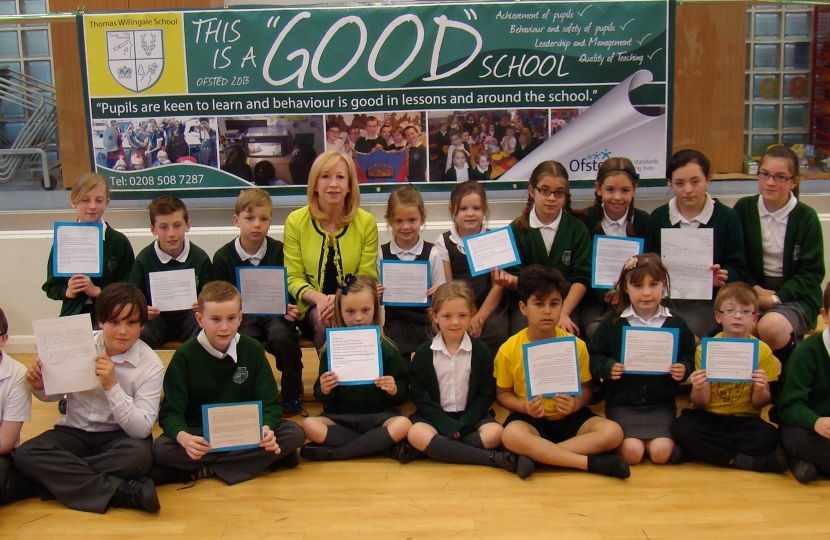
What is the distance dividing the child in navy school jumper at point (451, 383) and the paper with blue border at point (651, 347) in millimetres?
628

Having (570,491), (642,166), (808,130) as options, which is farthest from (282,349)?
(808,130)

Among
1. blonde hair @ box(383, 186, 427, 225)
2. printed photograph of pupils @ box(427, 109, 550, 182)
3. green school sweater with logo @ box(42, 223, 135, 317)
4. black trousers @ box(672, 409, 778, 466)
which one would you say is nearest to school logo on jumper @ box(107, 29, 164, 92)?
green school sweater with logo @ box(42, 223, 135, 317)

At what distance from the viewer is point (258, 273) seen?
168 inches

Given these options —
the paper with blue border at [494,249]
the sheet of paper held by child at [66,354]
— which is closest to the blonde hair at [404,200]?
the paper with blue border at [494,249]

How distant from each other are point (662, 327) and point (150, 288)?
2595mm

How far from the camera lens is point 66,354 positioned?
3338mm

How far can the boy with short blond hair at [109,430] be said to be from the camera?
10.8 ft

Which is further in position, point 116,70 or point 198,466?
point 116,70

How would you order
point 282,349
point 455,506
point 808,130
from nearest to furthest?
point 455,506, point 282,349, point 808,130

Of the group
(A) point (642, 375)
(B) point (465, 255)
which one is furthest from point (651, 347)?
(B) point (465, 255)

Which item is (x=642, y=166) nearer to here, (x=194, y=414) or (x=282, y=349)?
(x=282, y=349)

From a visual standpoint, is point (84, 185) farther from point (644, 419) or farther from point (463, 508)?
point (644, 419)

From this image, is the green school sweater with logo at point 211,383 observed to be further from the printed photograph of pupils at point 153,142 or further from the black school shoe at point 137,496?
the printed photograph of pupils at point 153,142

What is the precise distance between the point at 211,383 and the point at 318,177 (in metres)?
1.36
